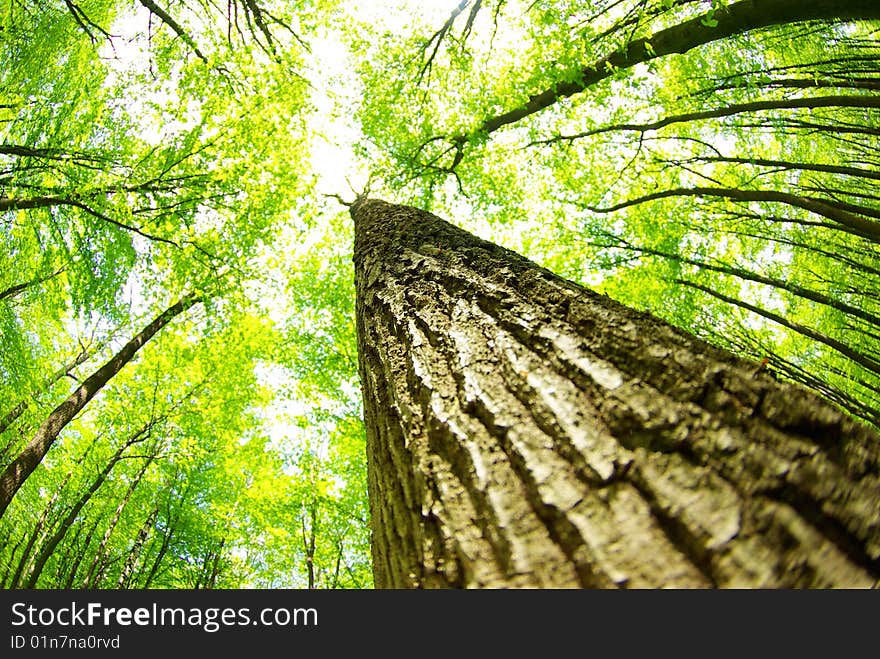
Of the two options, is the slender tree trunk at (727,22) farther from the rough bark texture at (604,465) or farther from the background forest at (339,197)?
the rough bark texture at (604,465)

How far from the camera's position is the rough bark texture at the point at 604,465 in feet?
2.00

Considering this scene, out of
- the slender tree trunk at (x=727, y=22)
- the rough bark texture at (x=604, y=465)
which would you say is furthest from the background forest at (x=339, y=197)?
the rough bark texture at (x=604, y=465)

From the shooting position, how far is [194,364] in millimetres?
12164

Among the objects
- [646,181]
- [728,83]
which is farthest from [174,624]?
[646,181]

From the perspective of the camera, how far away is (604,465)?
2.63 ft

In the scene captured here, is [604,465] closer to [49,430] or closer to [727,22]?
[727,22]

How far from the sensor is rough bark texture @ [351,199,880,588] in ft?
2.00

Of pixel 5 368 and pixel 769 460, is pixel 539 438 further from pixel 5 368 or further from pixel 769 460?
pixel 5 368

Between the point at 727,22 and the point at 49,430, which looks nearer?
the point at 727,22

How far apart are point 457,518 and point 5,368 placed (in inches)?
357

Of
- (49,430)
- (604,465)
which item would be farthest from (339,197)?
(604,465)

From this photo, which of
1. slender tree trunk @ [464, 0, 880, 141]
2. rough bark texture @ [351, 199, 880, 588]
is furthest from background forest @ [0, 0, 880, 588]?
rough bark texture @ [351, 199, 880, 588]

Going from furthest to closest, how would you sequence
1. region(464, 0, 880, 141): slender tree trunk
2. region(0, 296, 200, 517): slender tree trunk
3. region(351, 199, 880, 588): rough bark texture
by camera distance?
region(0, 296, 200, 517): slender tree trunk
region(464, 0, 880, 141): slender tree trunk
region(351, 199, 880, 588): rough bark texture

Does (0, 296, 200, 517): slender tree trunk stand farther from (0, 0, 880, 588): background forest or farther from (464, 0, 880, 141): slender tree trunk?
(464, 0, 880, 141): slender tree trunk
